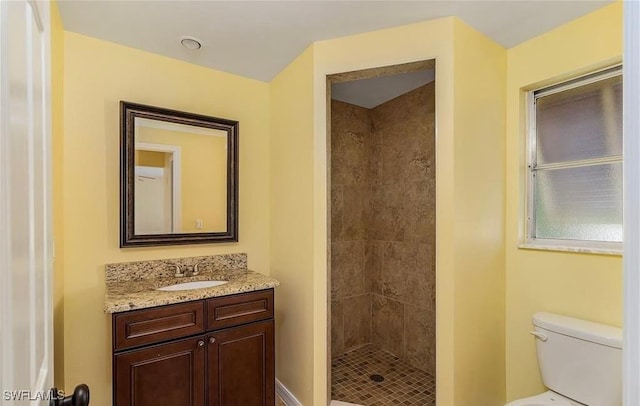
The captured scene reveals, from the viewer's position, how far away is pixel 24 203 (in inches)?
22.8

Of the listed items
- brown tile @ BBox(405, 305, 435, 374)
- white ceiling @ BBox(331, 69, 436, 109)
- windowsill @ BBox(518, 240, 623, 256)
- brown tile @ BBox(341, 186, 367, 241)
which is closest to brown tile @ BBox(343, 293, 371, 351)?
brown tile @ BBox(405, 305, 435, 374)

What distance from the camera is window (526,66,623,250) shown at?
1668mm

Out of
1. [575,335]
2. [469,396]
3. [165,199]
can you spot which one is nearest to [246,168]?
[165,199]

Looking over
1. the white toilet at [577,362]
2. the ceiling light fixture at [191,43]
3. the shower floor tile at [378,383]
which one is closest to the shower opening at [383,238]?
the shower floor tile at [378,383]

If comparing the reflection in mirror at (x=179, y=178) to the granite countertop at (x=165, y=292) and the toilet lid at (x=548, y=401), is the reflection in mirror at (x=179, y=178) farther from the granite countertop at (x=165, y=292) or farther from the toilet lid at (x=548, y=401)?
the toilet lid at (x=548, y=401)

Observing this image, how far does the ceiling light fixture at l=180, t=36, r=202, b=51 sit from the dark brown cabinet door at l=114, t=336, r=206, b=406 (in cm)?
171

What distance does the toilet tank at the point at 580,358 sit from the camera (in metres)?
1.47

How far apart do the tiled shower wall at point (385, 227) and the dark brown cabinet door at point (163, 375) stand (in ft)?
→ 4.81

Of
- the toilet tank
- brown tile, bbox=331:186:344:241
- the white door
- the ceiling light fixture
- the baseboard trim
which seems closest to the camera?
the white door

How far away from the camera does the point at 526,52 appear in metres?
1.92

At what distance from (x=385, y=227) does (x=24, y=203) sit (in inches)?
106

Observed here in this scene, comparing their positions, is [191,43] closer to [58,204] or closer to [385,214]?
[58,204]

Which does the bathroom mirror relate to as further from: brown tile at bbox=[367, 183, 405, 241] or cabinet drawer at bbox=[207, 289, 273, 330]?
brown tile at bbox=[367, 183, 405, 241]

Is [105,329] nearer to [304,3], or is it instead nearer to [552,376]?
[304,3]
